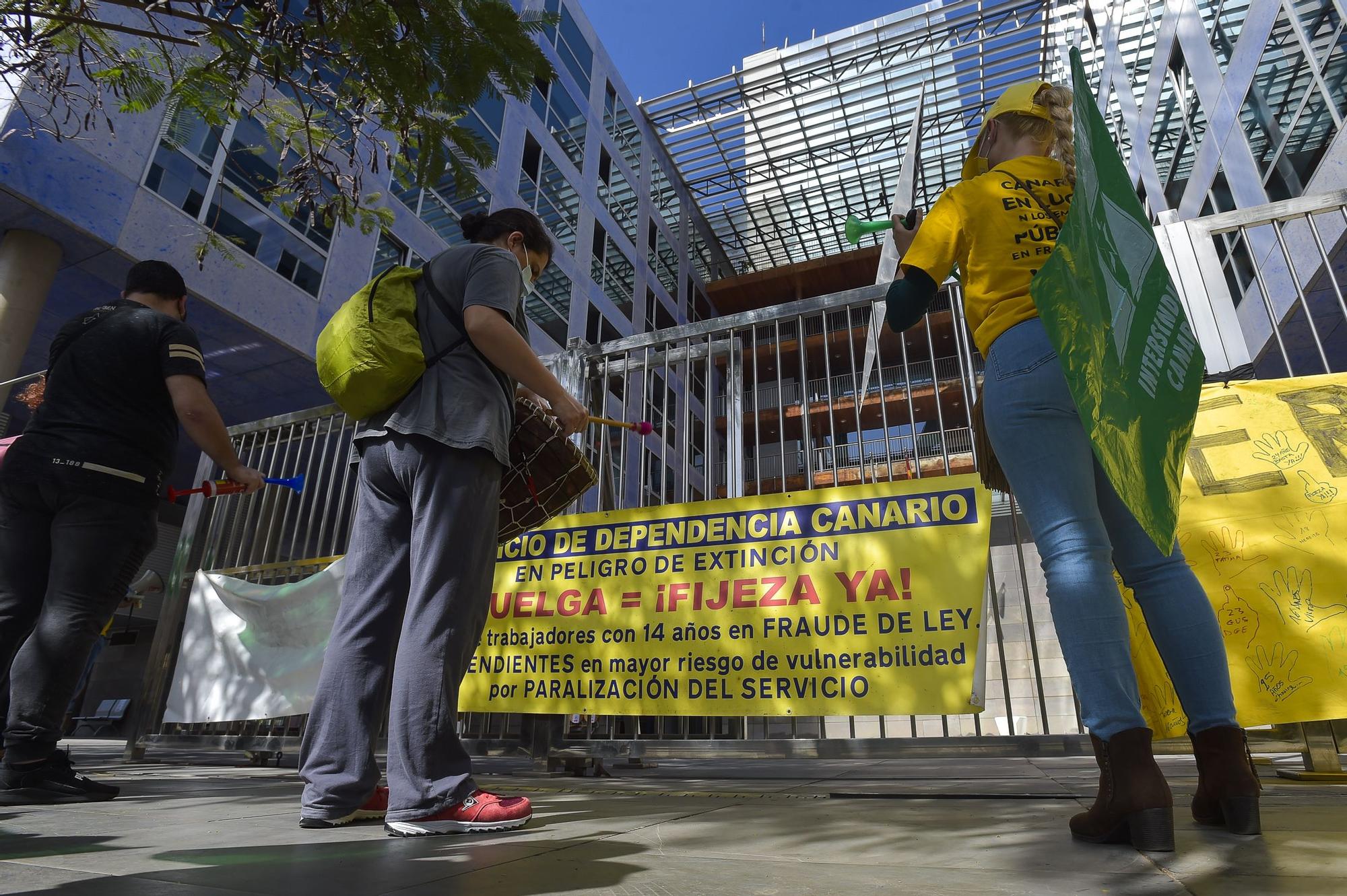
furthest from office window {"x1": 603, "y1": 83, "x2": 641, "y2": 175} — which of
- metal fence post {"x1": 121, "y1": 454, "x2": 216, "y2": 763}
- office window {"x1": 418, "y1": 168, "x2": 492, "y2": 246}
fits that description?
metal fence post {"x1": 121, "y1": 454, "x2": 216, "y2": 763}

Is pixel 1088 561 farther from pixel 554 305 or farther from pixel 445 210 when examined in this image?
pixel 554 305

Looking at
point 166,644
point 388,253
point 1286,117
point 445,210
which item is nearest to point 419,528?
point 166,644

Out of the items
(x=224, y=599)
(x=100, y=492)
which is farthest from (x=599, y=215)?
(x=100, y=492)

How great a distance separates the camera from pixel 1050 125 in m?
2.20

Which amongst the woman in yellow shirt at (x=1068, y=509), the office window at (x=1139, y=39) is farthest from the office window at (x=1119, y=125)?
the woman in yellow shirt at (x=1068, y=509)

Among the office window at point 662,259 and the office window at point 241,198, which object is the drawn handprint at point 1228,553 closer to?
the office window at point 241,198

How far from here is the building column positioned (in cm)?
873

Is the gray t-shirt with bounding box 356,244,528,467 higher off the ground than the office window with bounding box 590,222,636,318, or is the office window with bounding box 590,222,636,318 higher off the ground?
the office window with bounding box 590,222,636,318

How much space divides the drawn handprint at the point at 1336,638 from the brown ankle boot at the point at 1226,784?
1.32 meters

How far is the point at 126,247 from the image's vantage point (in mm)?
9734

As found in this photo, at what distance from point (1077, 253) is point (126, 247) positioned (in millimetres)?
11729

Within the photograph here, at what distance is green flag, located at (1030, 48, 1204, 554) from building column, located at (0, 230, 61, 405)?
1103 cm

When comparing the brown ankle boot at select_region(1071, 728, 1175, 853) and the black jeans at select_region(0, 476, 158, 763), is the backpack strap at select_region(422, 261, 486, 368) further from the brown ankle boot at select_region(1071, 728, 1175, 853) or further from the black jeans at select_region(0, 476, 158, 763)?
the brown ankle boot at select_region(1071, 728, 1175, 853)

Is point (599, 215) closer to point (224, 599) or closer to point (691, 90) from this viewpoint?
point (691, 90)
